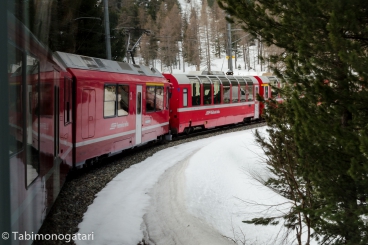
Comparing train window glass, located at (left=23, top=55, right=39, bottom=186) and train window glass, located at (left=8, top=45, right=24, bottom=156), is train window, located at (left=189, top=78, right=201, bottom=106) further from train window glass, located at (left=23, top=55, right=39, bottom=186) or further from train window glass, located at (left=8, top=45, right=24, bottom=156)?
train window glass, located at (left=8, top=45, right=24, bottom=156)

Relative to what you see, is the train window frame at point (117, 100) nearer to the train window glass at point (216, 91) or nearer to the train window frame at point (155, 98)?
the train window frame at point (155, 98)

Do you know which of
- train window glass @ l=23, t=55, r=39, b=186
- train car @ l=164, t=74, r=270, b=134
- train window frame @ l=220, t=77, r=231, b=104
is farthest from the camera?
train window frame @ l=220, t=77, r=231, b=104

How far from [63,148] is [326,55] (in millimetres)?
4757

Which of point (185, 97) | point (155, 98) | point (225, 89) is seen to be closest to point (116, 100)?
point (155, 98)

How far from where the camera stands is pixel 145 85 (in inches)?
531

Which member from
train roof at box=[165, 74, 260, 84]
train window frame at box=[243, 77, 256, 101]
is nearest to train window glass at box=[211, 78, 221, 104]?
train roof at box=[165, 74, 260, 84]

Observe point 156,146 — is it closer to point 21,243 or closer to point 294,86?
point 294,86

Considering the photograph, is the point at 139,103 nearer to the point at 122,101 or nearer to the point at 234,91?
the point at 122,101

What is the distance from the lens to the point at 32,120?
4164 millimetres

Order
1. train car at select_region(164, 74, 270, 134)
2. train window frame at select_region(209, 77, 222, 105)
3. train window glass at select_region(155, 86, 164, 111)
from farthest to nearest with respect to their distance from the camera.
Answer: train window frame at select_region(209, 77, 222, 105) < train car at select_region(164, 74, 270, 134) < train window glass at select_region(155, 86, 164, 111)

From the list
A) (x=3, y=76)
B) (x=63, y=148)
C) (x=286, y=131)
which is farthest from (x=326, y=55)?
(x=63, y=148)

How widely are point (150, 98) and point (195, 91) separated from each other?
4384mm

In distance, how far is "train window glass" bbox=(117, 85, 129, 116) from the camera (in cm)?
1153

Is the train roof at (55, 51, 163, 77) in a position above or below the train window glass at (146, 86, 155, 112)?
above
